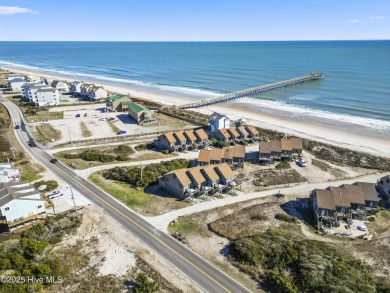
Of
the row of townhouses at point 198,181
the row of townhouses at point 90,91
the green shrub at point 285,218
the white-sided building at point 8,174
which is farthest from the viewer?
the row of townhouses at point 90,91

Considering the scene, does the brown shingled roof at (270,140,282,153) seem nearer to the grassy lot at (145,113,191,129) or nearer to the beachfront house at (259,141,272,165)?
the beachfront house at (259,141,272,165)

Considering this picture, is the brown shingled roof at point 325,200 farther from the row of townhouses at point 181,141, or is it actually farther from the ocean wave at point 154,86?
the ocean wave at point 154,86

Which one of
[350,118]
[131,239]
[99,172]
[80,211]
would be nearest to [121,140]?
[99,172]

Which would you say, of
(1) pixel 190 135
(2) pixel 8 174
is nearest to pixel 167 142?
(1) pixel 190 135

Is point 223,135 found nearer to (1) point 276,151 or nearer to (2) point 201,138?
(2) point 201,138

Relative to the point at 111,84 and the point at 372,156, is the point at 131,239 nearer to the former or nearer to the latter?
the point at 372,156

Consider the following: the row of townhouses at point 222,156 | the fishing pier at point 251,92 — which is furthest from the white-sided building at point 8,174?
the fishing pier at point 251,92
